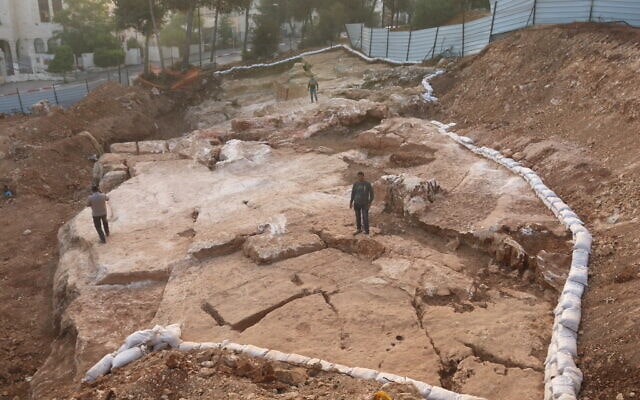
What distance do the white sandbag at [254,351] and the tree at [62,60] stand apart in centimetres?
3438

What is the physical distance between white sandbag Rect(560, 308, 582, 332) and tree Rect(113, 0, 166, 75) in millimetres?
24521

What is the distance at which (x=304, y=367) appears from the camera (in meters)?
5.64

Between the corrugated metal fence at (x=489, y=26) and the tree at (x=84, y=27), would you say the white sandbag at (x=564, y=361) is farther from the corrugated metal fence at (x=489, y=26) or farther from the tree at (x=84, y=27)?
the tree at (x=84, y=27)

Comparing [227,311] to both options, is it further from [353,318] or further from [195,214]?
[195,214]

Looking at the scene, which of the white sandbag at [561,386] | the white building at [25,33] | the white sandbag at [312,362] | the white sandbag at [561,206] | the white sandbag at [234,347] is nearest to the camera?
the white sandbag at [561,386]

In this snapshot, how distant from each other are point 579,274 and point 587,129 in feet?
15.2

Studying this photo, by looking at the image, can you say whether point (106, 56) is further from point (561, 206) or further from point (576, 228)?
point (576, 228)

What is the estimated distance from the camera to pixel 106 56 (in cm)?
3753

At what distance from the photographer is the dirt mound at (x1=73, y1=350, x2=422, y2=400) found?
16.9 feet

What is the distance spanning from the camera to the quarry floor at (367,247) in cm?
572

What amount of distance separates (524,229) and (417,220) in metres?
1.79

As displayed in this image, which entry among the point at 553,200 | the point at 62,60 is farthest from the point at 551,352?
the point at 62,60

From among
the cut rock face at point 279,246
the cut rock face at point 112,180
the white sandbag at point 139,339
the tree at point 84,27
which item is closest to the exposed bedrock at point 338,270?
the cut rock face at point 279,246

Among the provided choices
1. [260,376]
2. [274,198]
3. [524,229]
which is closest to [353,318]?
[260,376]
